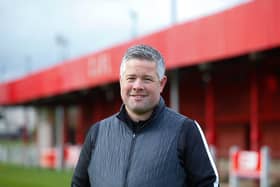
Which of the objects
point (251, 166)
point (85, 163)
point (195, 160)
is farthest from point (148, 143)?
point (251, 166)

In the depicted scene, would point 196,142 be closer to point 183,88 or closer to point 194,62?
point 194,62

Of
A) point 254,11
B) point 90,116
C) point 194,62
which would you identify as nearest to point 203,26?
point 194,62

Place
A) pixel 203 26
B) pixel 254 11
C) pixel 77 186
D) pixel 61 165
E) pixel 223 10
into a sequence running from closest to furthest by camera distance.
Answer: pixel 77 186, pixel 254 11, pixel 223 10, pixel 203 26, pixel 61 165

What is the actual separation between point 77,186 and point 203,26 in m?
9.80

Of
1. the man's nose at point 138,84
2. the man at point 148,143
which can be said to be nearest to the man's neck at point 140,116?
the man at point 148,143

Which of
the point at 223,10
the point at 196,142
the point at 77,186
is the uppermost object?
the point at 223,10

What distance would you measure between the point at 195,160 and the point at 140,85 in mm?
394

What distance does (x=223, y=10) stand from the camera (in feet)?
38.1

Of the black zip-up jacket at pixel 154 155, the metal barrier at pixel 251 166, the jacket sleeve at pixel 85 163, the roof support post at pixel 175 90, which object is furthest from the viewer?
the roof support post at pixel 175 90

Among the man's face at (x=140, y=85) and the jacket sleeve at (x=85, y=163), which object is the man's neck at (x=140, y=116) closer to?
the man's face at (x=140, y=85)

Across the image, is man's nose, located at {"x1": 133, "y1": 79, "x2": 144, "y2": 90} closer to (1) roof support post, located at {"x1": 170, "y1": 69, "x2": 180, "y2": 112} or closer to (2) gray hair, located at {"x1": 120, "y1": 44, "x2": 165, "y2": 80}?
(2) gray hair, located at {"x1": 120, "y1": 44, "x2": 165, "y2": 80}

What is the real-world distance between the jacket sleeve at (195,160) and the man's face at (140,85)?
0.20 m

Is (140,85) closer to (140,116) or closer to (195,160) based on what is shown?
(140,116)

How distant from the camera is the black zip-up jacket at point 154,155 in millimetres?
2588
